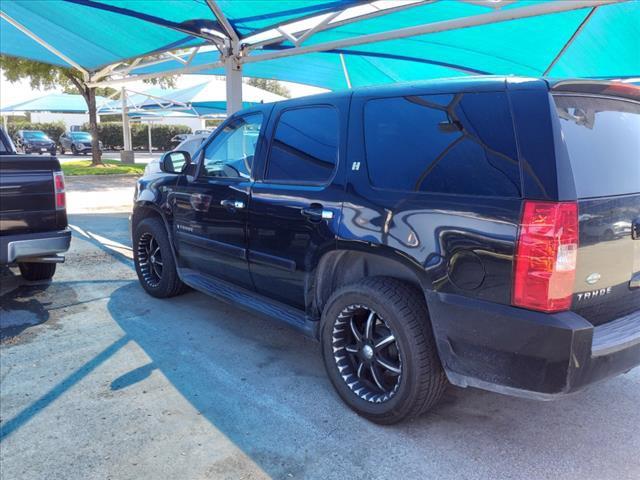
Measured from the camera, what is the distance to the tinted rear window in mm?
2367

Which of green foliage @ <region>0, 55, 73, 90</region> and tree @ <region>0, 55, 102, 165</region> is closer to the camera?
tree @ <region>0, 55, 102, 165</region>

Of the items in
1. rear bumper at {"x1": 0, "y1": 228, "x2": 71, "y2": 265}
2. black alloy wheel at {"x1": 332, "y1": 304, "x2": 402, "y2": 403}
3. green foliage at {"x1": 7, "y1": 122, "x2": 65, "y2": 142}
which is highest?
green foliage at {"x1": 7, "y1": 122, "x2": 65, "y2": 142}

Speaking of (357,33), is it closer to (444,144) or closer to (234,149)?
(234,149)

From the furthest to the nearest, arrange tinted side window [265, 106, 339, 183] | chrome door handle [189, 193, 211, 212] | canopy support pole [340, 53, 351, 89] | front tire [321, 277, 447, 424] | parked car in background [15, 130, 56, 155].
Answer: parked car in background [15, 130, 56, 155] → canopy support pole [340, 53, 351, 89] → chrome door handle [189, 193, 211, 212] → tinted side window [265, 106, 339, 183] → front tire [321, 277, 447, 424]

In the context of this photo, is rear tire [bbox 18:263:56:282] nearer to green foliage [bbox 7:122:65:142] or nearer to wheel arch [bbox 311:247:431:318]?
wheel arch [bbox 311:247:431:318]

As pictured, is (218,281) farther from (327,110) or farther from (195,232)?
(327,110)

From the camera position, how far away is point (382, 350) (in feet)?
9.91

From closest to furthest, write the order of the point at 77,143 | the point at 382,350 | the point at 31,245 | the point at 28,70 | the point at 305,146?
the point at 382,350, the point at 305,146, the point at 31,245, the point at 28,70, the point at 77,143

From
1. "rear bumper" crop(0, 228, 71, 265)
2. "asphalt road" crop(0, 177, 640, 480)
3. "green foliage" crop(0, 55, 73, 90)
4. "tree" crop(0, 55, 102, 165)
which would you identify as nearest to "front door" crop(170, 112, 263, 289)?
"asphalt road" crop(0, 177, 640, 480)

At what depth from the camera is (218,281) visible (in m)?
4.30

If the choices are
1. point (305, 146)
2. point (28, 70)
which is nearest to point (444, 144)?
point (305, 146)

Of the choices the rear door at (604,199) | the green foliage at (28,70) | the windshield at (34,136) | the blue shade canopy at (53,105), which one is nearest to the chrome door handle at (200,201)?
the rear door at (604,199)

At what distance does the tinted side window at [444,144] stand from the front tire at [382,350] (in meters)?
0.64

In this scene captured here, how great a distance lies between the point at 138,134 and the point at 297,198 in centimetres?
4049
